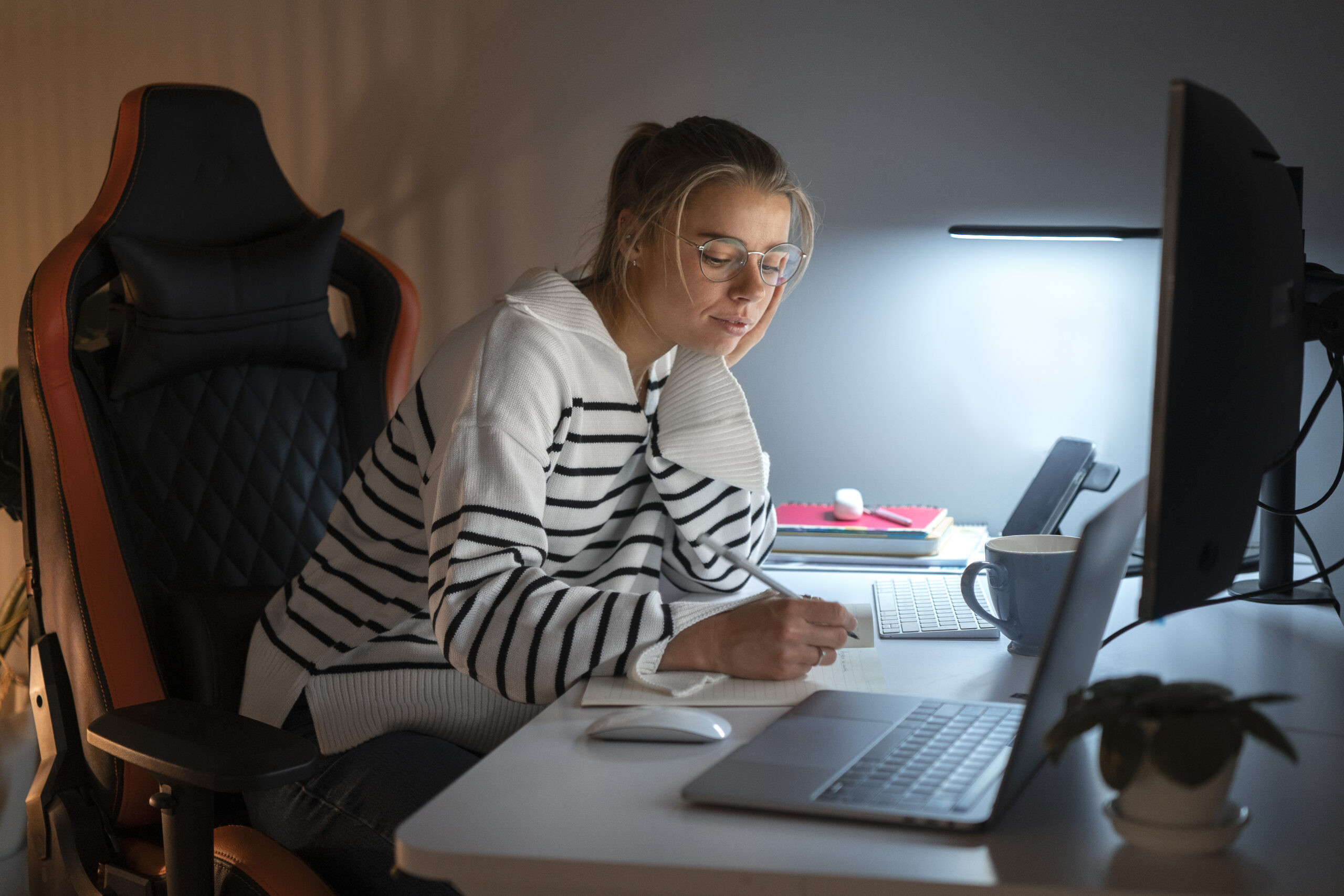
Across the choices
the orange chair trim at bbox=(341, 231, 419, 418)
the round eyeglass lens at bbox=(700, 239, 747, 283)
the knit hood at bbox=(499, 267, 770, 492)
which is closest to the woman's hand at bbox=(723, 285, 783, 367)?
the knit hood at bbox=(499, 267, 770, 492)

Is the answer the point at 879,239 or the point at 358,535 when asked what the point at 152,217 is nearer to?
the point at 358,535

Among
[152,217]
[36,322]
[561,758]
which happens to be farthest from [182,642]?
[561,758]

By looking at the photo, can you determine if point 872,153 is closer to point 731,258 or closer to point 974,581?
point 731,258

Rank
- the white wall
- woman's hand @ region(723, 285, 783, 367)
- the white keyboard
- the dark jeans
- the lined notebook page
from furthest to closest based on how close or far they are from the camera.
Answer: the white wall
woman's hand @ region(723, 285, 783, 367)
the white keyboard
the dark jeans
the lined notebook page

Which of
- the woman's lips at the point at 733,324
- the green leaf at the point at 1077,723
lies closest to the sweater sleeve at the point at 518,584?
the woman's lips at the point at 733,324

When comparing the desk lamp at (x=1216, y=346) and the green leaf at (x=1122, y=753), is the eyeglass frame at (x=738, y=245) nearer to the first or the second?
the desk lamp at (x=1216, y=346)

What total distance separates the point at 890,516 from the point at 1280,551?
54cm

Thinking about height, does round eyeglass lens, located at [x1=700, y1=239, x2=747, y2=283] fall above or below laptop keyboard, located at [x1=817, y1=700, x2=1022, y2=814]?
above

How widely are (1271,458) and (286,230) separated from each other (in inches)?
45.9

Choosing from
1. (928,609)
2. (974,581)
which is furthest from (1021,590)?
(928,609)

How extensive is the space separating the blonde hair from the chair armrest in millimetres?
623

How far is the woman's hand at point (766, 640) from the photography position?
2.91 feet

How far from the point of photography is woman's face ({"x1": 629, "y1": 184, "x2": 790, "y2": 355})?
1165 millimetres

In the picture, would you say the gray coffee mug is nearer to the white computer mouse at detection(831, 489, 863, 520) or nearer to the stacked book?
the stacked book
